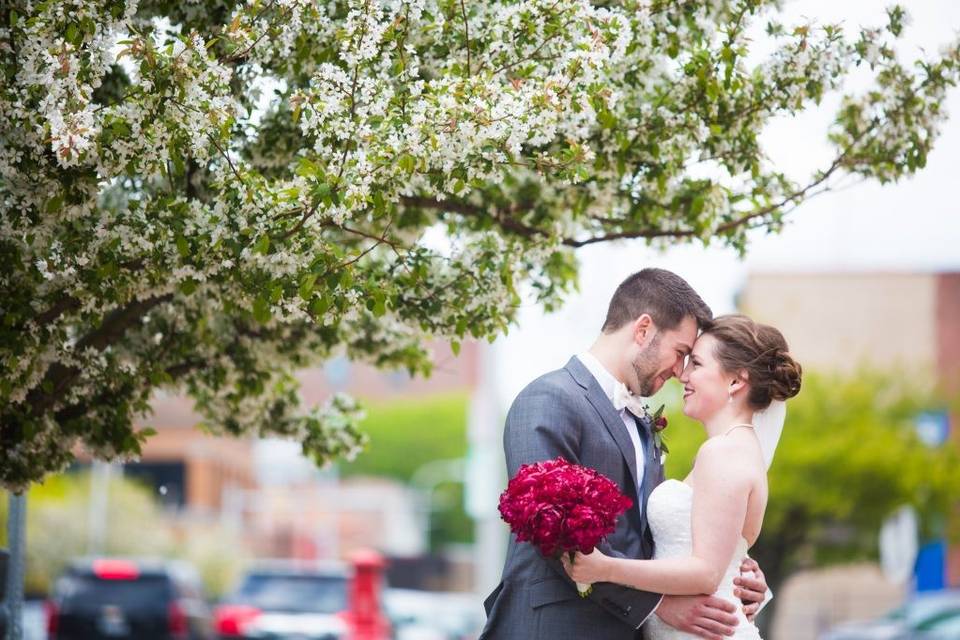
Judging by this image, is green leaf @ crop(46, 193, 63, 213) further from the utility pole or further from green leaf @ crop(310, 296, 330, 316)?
the utility pole

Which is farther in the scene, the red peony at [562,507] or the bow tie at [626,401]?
the bow tie at [626,401]

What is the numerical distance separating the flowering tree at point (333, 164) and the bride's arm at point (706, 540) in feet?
4.09

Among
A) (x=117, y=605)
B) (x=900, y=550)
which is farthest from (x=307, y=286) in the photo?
(x=900, y=550)

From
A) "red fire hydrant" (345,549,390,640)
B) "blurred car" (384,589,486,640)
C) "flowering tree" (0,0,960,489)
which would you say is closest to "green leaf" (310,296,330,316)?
"flowering tree" (0,0,960,489)

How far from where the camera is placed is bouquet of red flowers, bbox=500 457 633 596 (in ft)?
14.5

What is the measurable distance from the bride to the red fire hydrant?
42.4 feet

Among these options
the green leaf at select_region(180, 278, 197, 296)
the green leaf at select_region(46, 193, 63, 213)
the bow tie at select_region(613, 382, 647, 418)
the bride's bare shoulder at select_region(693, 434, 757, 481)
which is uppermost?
the green leaf at select_region(46, 193, 63, 213)

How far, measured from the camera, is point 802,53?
6.18m

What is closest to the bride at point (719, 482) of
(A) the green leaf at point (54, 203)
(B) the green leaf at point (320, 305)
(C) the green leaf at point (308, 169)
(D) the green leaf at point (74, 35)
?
(B) the green leaf at point (320, 305)

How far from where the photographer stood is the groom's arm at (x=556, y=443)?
15.6 feet

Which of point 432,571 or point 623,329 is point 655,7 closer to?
point 623,329

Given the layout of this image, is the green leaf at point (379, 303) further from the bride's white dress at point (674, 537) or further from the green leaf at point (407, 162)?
the bride's white dress at point (674, 537)

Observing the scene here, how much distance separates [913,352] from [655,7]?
Result: 42943 millimetres

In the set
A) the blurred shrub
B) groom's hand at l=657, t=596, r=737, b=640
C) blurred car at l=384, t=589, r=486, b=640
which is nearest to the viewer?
groom's hand at l=657, t=596, r=737, b=640
